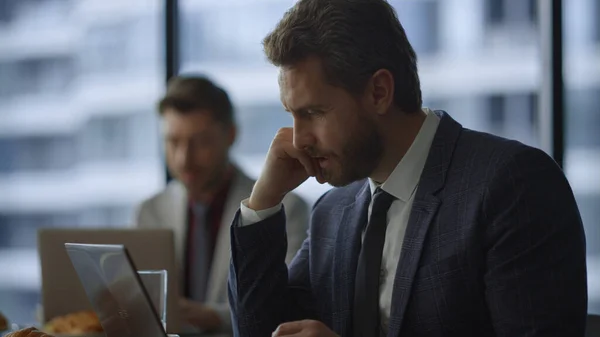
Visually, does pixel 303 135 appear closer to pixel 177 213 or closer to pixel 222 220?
pixel 222 220

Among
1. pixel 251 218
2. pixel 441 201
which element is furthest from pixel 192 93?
pixel 441 201

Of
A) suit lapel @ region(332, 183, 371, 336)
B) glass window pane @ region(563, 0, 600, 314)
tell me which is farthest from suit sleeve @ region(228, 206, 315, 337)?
glass window pane @ region(563, 0, 600, 314)

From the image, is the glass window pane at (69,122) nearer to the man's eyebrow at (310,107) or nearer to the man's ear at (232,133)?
the man's ear at (232,133)

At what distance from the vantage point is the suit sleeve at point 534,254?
1.62m

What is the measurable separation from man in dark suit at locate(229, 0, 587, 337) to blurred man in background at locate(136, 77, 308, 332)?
122 cm

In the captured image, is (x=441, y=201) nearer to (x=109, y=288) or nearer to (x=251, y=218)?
(x=251, y=218)

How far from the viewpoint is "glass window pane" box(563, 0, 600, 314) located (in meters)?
3.80

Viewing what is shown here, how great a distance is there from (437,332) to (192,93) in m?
1.90

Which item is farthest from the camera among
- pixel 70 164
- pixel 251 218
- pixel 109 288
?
Answer: pixel 70 164

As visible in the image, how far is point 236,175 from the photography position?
3469mm

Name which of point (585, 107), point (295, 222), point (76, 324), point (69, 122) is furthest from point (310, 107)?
point (69, 122)

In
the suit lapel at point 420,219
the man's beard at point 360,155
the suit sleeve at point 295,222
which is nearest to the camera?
the suit lapel at point 420,219

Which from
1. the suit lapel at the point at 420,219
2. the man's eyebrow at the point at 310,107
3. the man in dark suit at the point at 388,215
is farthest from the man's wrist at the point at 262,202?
the suit lapel at the point at 420,219

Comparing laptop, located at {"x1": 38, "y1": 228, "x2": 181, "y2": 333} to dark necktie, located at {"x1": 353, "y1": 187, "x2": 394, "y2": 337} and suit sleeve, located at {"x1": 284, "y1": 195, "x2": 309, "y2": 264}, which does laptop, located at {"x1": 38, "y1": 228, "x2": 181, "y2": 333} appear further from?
suit sleeve, located at {"x1": 284, "y1": 195, "x2": 309, "y2": 264}
